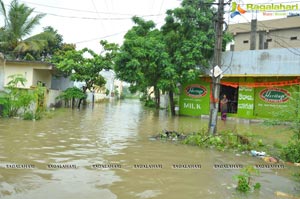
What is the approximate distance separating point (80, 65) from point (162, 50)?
978 cm

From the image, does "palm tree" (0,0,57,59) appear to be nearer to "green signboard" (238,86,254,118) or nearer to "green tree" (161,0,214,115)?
"green tree" (161,0,214,115)

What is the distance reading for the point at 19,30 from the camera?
28.1 meters

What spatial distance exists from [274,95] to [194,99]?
547cm

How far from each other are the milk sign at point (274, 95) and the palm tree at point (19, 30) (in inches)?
751

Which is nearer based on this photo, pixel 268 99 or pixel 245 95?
pixel 268 99

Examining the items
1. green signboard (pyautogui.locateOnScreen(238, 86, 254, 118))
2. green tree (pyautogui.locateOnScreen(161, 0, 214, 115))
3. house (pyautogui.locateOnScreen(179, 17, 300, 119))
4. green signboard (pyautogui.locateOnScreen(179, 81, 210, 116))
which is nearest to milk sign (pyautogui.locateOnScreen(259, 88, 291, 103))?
house (pyautogui.locateOnScreen(179, 17, 300, 119))

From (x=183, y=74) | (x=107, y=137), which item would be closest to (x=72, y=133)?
(x=107, y=137)

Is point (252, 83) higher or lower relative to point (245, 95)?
higher

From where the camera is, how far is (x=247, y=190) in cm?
561

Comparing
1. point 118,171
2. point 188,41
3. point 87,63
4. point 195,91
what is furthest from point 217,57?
point 87,63

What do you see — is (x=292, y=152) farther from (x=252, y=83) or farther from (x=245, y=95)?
(x=245, y=95)

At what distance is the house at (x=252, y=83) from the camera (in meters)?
18.7

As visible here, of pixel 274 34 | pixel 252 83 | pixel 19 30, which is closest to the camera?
pixel 252 83

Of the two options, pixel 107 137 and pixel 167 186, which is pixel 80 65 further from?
pixel 167 186
